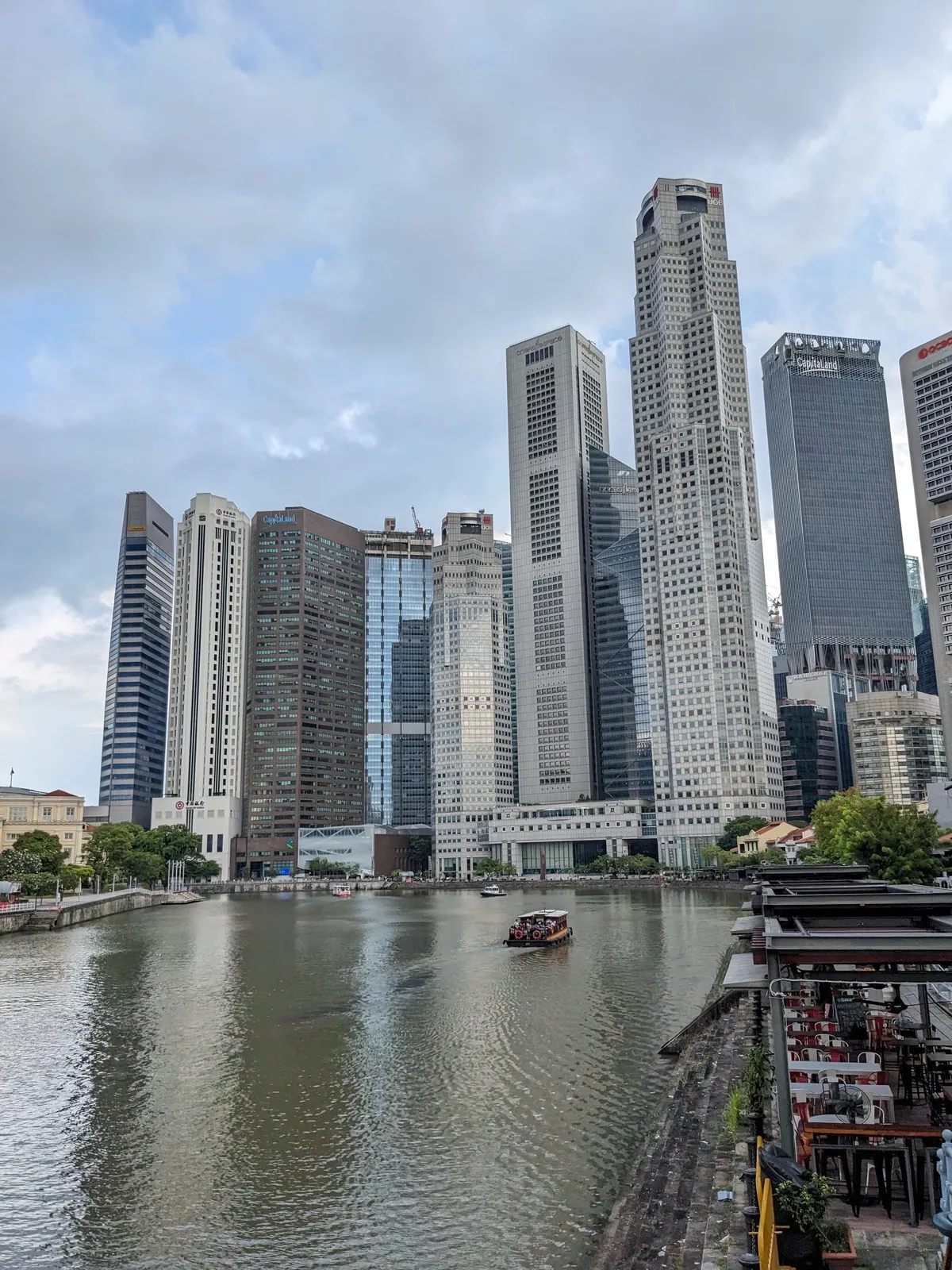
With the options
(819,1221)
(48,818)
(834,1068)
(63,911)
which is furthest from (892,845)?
(48,818)

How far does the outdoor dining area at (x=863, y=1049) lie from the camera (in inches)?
655

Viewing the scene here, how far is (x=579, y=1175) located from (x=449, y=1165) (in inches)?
155

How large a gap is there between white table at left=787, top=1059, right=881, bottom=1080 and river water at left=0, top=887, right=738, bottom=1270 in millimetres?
6501

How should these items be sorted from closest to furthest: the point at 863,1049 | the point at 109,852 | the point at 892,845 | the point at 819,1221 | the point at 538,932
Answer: the point at 819,1221
the point at 863,1049
the point at 892,845
the point at 538,932
the point at 109,852

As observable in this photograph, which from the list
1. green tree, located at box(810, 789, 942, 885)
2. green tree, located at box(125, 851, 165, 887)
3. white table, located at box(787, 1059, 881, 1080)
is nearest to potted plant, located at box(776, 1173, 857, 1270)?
white table, located at box(787, 1059, 881, 1080)

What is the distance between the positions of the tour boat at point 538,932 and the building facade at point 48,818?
9657 cm

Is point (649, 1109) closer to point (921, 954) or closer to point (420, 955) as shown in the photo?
point (921, 954)

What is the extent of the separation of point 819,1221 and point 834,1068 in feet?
21.2

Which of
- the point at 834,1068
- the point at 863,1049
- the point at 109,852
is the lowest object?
the point at 863,1049

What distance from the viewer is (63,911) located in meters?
109

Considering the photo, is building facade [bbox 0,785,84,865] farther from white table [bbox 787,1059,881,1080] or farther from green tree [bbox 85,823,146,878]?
white table [bbox 787,1059,881,1080]

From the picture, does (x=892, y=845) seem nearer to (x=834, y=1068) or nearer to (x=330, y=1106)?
(x=330, y=1106)

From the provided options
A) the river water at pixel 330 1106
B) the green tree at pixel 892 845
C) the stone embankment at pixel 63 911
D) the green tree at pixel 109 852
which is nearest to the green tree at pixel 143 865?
the green tree at pixel 109 852

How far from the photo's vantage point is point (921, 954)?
16281mm
